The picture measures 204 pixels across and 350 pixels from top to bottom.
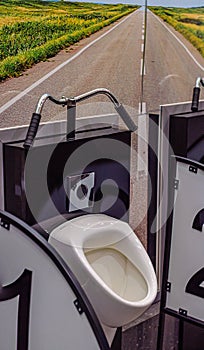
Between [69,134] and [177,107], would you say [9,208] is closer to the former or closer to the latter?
[69,134]

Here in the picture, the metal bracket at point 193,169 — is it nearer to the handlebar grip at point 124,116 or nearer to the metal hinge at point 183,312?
the handlebar grip at point 124,116

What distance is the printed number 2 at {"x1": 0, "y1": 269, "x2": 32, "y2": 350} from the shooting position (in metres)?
1.47

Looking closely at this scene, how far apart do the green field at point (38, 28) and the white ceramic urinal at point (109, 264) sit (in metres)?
0.74

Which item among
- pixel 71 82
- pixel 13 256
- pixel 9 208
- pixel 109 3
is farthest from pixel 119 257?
pixel 109 3

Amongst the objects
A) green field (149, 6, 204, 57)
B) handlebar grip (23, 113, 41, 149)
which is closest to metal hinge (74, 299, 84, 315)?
handlebar grip (23, 113, 41, 149)

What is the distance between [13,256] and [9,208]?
20.2 inches

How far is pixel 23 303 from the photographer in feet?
4.85

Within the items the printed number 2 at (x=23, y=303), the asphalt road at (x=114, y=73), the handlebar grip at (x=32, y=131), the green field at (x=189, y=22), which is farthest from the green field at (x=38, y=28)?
the printed number 2 at (x=23, y=303)

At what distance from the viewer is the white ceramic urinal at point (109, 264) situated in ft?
5.77

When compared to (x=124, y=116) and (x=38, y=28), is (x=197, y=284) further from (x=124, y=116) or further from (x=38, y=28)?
(x=38, y=28)

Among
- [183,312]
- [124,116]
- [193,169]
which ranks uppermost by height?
[124,116]

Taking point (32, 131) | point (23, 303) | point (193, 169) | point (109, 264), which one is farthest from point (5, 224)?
point (193, 169)

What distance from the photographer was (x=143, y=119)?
2783mm

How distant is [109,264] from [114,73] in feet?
3.52
